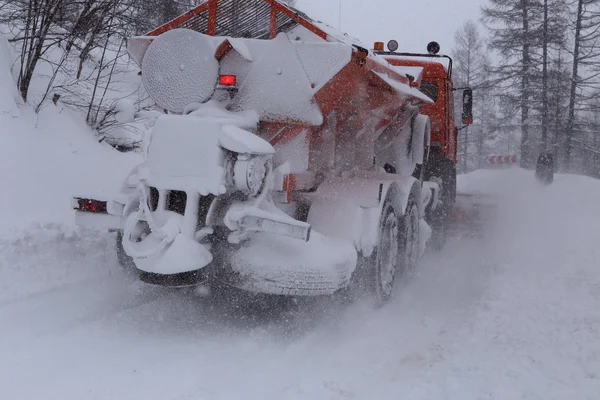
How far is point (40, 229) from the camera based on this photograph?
5.23 metres

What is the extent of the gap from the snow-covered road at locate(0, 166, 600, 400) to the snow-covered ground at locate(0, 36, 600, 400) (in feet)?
0.04

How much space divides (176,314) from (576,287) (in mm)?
3699

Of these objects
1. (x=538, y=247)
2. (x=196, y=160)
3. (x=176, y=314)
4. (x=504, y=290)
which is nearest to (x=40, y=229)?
(x=176, y=314)

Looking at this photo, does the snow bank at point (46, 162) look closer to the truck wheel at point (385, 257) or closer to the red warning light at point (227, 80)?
the red warning light at point (227, 80)

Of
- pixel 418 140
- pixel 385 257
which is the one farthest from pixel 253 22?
pixel 418 140

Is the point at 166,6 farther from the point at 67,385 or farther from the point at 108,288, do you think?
the point at 67,385

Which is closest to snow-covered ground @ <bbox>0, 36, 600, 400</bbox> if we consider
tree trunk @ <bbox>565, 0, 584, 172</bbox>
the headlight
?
the headlight

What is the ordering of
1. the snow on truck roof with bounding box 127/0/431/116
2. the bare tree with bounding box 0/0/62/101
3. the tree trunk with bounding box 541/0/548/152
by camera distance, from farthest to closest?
1. the tree trunk with bounding box 541/0/548/152
2. the bare tree with bounding box 0/0/62/101
3. the snow on truck roof with bounding box 127/0/431/116

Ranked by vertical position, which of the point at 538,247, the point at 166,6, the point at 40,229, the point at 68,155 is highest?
the point at 166,6

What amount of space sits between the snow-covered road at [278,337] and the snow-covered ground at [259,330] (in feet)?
0.04

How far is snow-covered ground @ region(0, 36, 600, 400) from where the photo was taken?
123 inches

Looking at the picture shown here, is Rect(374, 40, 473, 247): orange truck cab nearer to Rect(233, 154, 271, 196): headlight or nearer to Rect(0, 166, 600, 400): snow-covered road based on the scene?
Rect(0, 166, 600, 400): snow-covered road

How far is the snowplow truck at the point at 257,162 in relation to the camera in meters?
3.49

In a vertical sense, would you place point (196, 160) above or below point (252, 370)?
above
